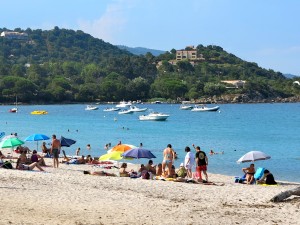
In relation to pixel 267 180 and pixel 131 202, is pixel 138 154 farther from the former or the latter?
pixel 131 202

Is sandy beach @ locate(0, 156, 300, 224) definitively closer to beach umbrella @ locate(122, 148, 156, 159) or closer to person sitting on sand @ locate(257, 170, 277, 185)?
person sitting on sand @ locate(257, 170, 277, 185)

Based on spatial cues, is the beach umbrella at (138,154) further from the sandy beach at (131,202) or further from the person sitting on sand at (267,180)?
the person sitting on sand at (267,180)

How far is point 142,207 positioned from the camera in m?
16.9

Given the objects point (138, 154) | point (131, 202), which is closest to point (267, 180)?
point (138, 154)

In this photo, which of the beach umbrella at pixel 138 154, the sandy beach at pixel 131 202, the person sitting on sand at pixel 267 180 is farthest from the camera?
the beach umbrella at pixel 138 154

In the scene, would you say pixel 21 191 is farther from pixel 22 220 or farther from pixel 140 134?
pixel 140 134

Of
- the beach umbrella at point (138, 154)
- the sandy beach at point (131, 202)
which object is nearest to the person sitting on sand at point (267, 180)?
the sandy beach at point (131, 202)

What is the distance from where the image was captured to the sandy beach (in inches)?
605

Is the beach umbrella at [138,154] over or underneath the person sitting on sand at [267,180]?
over

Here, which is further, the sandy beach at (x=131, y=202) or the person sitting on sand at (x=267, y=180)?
the person sitting on sand at (x=267, y=180)

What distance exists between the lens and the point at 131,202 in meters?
17.7

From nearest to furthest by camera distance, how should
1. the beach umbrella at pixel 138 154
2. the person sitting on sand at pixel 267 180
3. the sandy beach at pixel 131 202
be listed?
the sandy beach at pixel 131 202 < the person sitting on sand at pixel 267 180 < the beach umbrella at pixel 138 154

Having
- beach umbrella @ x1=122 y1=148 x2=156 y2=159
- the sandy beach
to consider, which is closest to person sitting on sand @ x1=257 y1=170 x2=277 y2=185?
the sandy beach

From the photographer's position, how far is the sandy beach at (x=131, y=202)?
1537 centimetres
